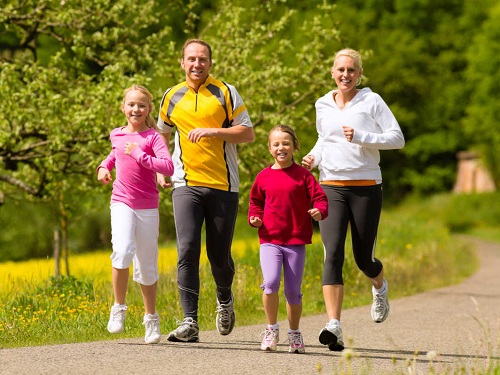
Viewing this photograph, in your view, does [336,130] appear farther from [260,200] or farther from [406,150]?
[406,150]

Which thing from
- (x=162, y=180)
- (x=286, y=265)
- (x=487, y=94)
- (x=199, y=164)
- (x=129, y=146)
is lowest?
(x=286, y=265)

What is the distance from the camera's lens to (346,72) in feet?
24.4

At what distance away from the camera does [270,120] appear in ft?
40.9

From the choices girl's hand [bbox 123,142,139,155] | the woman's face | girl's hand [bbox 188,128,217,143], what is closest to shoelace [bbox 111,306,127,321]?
girl's hand [bbox 123,142,139,155]

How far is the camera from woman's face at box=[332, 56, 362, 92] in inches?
292

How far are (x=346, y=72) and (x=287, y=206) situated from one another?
1117 mm

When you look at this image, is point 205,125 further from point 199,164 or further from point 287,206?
point 287,206

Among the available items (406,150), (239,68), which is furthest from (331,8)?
(406,150)

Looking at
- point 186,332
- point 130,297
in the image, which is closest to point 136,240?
point 186,332

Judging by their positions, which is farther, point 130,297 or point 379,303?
point 130,297

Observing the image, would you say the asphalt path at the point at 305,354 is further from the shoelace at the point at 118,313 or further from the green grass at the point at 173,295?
the green grass at the point at 173,295

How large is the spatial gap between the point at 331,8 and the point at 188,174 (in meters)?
6.47

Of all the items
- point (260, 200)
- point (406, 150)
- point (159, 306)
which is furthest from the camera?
point (406, 150)

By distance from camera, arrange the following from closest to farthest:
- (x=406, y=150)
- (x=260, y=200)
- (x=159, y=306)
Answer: (x=260, y=200), (x=159, y=306), (x=406, y=150)
